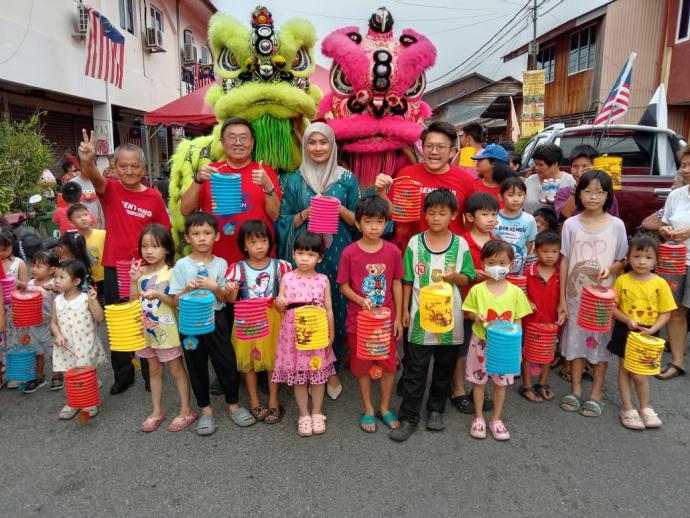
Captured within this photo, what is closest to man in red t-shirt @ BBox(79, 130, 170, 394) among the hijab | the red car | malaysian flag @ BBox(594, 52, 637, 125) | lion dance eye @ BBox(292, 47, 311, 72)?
the hijab

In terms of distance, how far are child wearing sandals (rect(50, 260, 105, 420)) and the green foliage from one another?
4254 millimetres

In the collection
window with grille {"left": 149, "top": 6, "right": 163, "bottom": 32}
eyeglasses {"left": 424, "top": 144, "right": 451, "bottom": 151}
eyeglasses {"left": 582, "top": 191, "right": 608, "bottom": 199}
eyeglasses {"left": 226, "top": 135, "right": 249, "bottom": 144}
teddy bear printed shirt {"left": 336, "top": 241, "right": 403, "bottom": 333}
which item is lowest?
teddy bear printed shirt {"left": 336, "top": 241, "right": 403, "bottom": 333}

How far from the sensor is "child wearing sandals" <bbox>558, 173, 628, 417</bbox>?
3.06m

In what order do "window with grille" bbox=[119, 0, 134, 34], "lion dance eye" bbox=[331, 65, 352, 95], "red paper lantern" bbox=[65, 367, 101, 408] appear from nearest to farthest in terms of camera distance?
"red paper lantern" bbox=[65, 367, 101, 408]
"lion dance eye" bbox=[331, 65, 352, 95]
"window with grille" bbox=[119, 0, 134, 34]

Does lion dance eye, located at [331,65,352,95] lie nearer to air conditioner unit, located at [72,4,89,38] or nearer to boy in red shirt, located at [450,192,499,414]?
boy in red shirt, located at [450,192,499,414]

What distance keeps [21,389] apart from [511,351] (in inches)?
134

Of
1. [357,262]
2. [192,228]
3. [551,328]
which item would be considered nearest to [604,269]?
[551,328]

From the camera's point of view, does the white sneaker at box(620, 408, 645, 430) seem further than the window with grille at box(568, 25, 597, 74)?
No

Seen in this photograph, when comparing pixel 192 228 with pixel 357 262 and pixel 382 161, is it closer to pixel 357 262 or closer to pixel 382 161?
pixel 357 262

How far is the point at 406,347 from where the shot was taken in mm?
2971

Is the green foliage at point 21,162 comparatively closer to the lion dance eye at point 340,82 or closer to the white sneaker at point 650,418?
the lion dance eye at point 340,82

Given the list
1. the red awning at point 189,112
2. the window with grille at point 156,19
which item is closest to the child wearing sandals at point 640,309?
the red awning at point 189,112

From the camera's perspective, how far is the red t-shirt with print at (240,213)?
3107 mm

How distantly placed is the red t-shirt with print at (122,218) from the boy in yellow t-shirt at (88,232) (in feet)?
2.76
